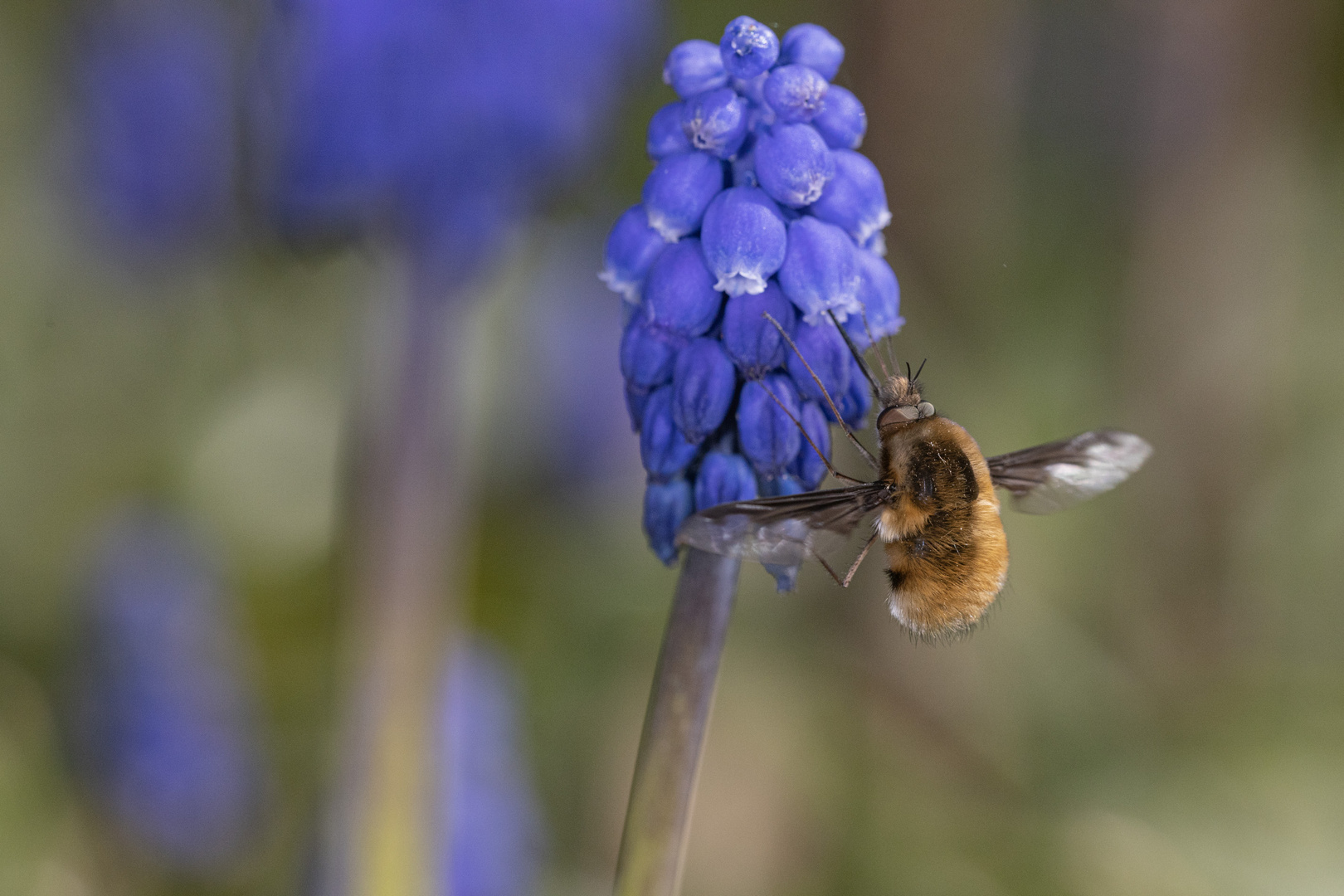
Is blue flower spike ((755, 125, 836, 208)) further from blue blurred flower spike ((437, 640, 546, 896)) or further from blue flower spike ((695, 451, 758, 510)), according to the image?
blue blurred flower spike ((437, 640, 546, 896))

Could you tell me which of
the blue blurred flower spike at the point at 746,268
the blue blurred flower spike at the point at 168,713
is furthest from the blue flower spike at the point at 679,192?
the blue blurred flower spike at the point at 168,713

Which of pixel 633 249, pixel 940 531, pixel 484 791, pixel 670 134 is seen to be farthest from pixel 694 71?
pixel 484 791

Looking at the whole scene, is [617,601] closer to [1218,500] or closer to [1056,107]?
[1218,500]

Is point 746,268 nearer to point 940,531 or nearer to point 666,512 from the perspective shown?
point 666,512

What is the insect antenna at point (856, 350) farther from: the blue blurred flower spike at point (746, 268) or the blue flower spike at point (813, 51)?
the blue flower spike at point (813, 51)

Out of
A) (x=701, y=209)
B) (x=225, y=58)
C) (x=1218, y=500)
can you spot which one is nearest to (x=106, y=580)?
(x=225, y=58)

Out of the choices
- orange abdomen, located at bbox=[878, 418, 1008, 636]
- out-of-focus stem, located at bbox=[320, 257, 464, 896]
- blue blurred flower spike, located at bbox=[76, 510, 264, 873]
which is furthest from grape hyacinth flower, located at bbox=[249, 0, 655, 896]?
orange abdomen, located at bbox=[878, 418, 1008, 636]

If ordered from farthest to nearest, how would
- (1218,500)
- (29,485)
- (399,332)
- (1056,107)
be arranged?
1. (1056,107)
2. (1218,500)
3. (29,485)
4. (399,332)
